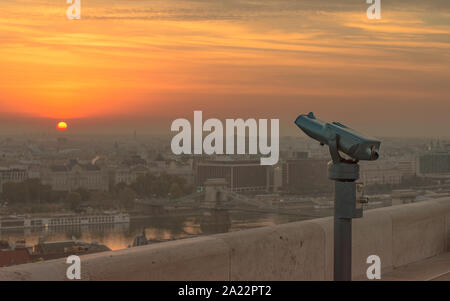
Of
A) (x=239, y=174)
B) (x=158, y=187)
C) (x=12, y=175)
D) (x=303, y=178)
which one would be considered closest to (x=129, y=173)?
(x=158, y=187)

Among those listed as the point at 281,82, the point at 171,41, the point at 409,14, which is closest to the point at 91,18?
the point at 171,41

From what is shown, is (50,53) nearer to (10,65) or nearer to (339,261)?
(10,65)

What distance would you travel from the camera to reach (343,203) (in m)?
3.64

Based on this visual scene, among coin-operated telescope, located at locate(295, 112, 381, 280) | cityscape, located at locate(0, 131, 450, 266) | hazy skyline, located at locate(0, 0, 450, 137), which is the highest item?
hazy skyline, located at locate(0, 0, 450, 137)

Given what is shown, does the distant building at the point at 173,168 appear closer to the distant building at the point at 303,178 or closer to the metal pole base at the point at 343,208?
the distant building at the point at 303,178

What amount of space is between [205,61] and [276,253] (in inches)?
450

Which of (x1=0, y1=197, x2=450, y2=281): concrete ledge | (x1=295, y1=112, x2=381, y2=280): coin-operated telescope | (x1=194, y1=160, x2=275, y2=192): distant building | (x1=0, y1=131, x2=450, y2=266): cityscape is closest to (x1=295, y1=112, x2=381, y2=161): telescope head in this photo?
(x1=295, y1=112, x2=381, y2=280): coin-operated telescope

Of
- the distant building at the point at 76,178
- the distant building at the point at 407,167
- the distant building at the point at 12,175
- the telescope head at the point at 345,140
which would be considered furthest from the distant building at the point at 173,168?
the telescope head at the point at 345,140

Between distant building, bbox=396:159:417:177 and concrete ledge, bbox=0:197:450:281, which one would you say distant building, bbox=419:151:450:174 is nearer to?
distant building, bbox=396:159:417:177

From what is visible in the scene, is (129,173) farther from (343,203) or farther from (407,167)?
(343,203)

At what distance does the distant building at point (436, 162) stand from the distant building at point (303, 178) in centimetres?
163

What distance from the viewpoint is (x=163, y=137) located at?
1348 centimetres

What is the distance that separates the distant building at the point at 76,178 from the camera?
579 inches

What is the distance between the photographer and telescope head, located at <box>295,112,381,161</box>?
3.44 m
